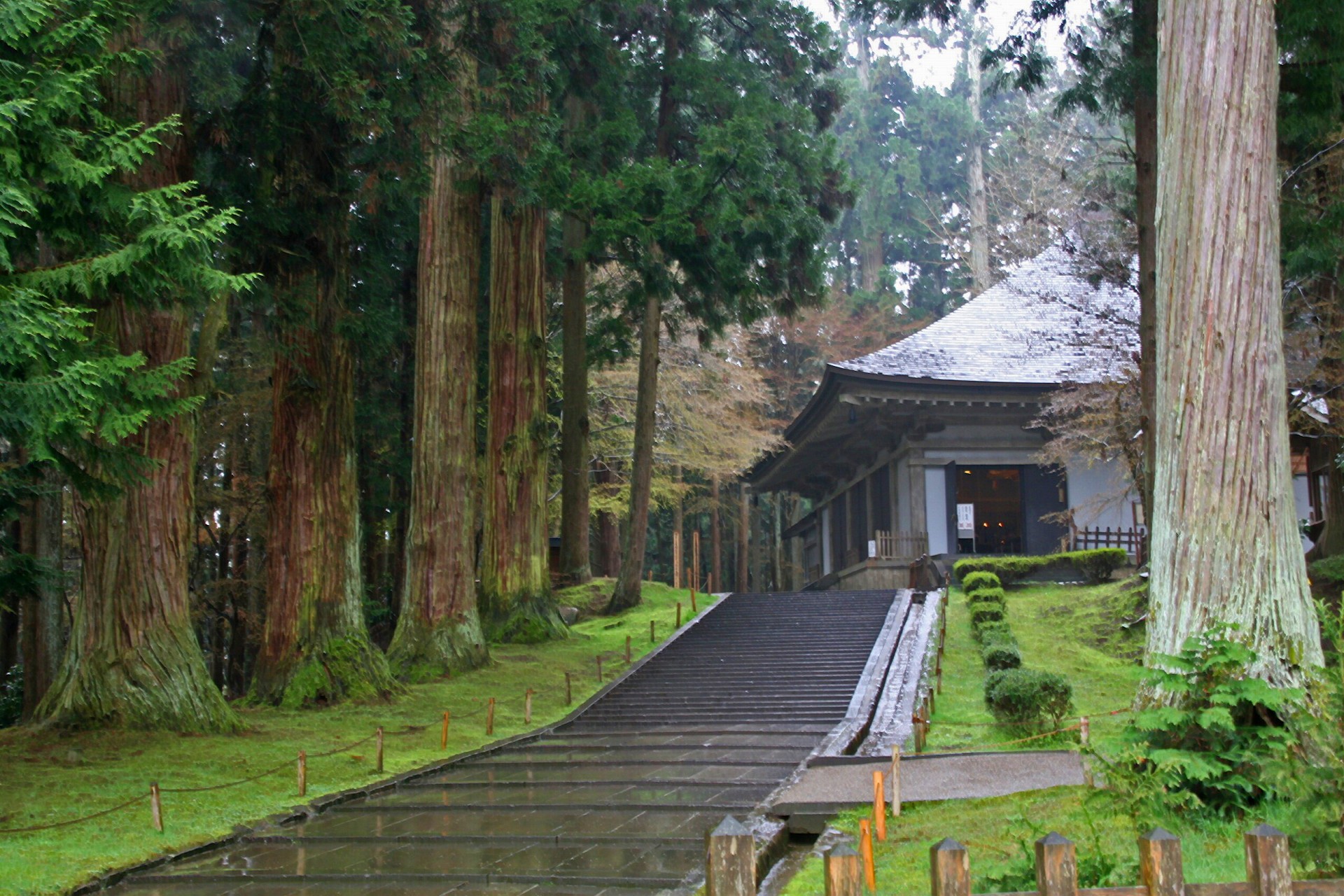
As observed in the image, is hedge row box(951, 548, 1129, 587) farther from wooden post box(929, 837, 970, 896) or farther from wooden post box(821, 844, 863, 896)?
wooden post box(821, 844, 863, 896)

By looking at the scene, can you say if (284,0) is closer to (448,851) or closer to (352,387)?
(352,387)

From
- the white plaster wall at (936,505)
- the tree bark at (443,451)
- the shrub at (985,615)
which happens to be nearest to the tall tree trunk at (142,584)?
the tree bark at (443,451)

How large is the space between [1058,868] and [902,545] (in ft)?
71.7

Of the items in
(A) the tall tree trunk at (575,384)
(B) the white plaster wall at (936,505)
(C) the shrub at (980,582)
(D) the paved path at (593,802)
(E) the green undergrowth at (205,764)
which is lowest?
(D) the paved path at (593,802)

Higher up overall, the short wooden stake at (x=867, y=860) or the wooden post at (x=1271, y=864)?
the wooden post at (x=1271, y=864)

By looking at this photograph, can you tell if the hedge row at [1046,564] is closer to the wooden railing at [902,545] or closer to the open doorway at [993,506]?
the wooden railing at [902,545]

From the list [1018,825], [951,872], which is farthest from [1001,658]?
[951,872]

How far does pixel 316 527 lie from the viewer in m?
14.0

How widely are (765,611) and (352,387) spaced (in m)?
10.1

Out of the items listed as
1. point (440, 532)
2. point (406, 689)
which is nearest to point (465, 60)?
point (440, 532)

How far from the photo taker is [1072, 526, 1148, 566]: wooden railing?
2305cm

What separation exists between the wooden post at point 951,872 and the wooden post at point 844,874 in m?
0.25

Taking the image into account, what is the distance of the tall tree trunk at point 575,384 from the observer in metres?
22.3

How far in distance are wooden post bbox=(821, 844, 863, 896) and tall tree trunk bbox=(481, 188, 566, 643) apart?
51.5 feet
